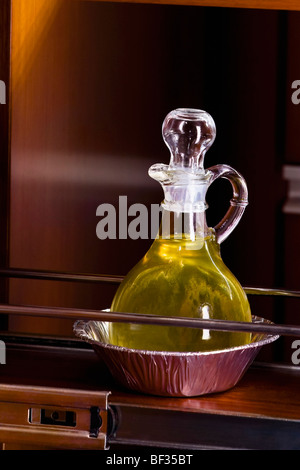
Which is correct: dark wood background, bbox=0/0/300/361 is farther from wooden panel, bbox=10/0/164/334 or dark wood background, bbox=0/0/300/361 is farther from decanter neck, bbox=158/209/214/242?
decanter neck, bbox=158/209/214/242

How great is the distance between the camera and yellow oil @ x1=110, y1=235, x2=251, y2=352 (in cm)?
45

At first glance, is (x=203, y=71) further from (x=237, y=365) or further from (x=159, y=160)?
(x=237, y=365)

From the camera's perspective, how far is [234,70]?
999mm

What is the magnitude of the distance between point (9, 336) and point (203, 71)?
0.54m

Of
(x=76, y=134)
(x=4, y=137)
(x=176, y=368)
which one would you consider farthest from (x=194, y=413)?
(x=76, y=134)

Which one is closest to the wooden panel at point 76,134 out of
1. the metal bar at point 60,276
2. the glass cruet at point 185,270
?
the metal bar at point 60,276

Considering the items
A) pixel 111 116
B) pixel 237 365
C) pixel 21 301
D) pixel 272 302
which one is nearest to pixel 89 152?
pixel 111 116

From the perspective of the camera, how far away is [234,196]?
19.4 inches

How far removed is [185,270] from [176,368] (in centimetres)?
6

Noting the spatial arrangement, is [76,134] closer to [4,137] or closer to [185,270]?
[4,137]

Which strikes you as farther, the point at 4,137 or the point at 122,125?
the point at 122,125

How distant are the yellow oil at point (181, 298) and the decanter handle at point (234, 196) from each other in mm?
21

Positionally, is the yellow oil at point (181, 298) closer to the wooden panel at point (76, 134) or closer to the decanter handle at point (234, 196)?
Answer: the decanter handle at point (234, 196)

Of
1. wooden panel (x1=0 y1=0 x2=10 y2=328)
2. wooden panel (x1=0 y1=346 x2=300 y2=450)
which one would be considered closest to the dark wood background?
wooden panel (x1=0 y1=0 x2=10 y2=328)
